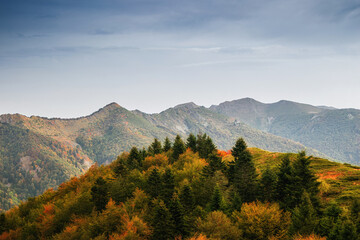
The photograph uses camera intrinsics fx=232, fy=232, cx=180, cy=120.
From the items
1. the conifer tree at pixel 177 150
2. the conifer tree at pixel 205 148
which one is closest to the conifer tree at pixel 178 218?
the conifer tree at pixel 205 148

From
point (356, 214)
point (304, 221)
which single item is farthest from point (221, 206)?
point (356, 214)

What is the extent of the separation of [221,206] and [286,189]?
1271 centimetres

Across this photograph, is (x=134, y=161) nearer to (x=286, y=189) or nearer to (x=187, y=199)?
(x=187, y=199)

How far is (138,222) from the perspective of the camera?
46188 millimetres

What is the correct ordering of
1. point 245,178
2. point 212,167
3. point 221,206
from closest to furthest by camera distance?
point 221,206
point 245,178
point 212,167

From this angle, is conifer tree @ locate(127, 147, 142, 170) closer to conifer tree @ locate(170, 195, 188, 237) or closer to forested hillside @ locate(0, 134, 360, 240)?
forested hillside @ locate(0, 134, 360, 240)

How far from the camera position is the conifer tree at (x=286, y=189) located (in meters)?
42.5

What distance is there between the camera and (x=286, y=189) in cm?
4403

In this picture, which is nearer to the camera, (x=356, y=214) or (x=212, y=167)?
(x=356, y=214)

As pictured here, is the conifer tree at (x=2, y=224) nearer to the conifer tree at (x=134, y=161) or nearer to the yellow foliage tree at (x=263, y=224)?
the conifer tree at (x=134, y=161)

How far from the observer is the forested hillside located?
119 ft

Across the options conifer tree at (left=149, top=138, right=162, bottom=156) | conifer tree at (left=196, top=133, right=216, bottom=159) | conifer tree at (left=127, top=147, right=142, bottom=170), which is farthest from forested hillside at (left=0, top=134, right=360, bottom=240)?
conifer tree at (left=149, top=138, right=162, bottom=156)

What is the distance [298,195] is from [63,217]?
59.0m

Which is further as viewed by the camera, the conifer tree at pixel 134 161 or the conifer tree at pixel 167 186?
the conifer tree at pixel 134 161
